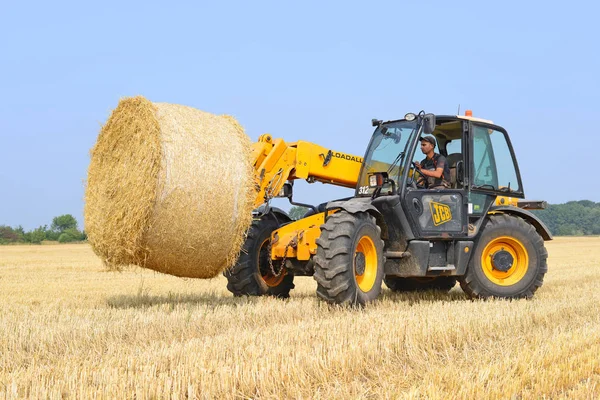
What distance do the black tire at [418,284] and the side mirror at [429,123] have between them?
2.55 metres

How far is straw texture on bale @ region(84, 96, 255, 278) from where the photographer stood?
6.65m

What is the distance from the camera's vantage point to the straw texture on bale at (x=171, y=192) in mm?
6652

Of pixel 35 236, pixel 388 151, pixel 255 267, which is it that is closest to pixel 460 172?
pixel 388 151

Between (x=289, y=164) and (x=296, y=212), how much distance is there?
1.32m

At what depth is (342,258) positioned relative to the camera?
7008 mm

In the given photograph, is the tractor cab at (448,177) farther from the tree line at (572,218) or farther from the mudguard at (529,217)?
the tree line at (572,218)

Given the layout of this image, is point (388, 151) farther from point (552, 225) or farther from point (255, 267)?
point (552, 225)

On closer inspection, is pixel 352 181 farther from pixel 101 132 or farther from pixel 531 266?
pixel 101 132

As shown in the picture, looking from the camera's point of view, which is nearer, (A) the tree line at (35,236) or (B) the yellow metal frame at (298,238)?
(B) the yellow metal frame at (298,238)

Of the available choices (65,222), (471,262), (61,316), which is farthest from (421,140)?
(65,222)

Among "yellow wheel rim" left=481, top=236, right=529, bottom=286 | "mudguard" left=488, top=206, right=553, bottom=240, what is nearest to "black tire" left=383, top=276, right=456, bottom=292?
"yellow wheel rim" left=481, top=236, right=529, bottom=286

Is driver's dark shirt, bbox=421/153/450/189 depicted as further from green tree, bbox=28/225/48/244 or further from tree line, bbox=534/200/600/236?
tree line, bbox=534/200/600/236

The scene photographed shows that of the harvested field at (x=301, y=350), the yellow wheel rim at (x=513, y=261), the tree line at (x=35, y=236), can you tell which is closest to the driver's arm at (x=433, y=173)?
the yellow wheel rim at (x=513, y=261)

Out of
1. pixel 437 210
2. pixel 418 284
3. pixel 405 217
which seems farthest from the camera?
pixel 418 284
